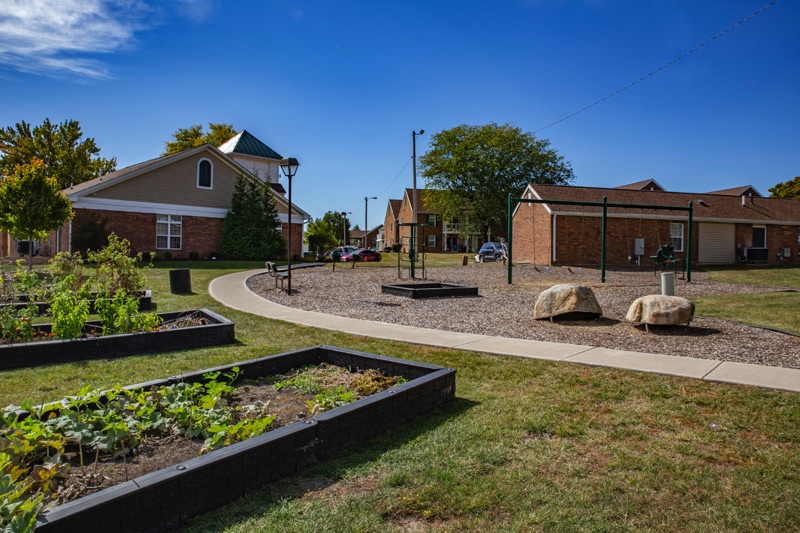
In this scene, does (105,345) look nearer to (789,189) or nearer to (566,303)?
(566,303)

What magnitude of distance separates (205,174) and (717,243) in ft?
104

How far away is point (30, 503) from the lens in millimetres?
2203

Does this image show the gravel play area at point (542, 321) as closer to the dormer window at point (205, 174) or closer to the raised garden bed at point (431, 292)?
the raised garden bed at point (431, 292)

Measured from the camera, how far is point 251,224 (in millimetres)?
31422

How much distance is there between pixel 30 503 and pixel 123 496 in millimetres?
415

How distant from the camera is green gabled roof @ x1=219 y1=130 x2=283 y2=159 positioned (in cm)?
4012

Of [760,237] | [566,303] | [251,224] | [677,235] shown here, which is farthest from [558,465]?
[760,237]

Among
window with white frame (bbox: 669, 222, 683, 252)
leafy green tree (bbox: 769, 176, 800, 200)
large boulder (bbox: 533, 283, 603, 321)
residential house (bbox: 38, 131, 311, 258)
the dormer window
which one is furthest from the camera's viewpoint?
leafy green tree (bbox: 769, 176, 800, 200)

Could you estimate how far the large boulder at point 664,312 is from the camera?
8367 millimetres

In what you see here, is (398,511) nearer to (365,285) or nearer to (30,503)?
(30,503)

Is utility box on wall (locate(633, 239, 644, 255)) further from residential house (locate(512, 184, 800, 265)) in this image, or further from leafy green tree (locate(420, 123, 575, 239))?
leafy green tree (locate(420, 123, 575, 239))

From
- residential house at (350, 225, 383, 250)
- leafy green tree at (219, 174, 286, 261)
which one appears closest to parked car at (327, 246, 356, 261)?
leafy green tree at (219, 174, 286, 261)

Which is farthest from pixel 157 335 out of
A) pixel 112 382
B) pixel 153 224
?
pixel 153 224

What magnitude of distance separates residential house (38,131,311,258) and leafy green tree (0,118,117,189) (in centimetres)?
1865
